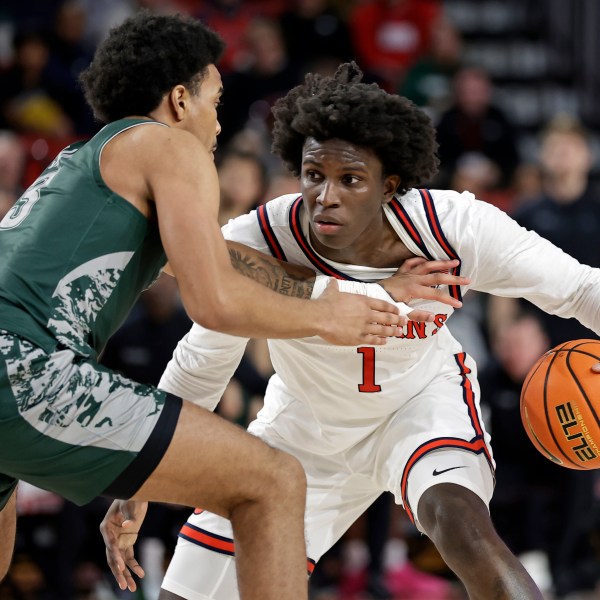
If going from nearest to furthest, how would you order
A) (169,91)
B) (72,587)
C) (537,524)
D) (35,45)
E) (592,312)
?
1. (169,91)
2. (592,312)
3. (72,587)
4. (537,524)
5. (35,45)

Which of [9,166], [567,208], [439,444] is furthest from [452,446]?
[9,166]

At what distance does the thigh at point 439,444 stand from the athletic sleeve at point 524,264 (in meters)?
0.48

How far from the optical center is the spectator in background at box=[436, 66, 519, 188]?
355 inches

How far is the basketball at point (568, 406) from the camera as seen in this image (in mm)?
3926

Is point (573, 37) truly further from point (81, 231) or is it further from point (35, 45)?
point (81, 231)

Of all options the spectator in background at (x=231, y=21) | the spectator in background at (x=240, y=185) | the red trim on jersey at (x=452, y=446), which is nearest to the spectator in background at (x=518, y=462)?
the spectator in background at (x=240, y=185)

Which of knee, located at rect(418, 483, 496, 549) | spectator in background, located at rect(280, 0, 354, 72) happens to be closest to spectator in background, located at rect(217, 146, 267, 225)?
spectator in background, located at rect(280, 0, 354, 72)

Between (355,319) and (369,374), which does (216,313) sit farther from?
(369,374)

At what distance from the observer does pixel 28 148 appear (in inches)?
316

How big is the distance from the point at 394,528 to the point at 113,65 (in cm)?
412

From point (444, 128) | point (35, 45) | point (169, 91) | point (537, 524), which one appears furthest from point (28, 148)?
point (169, 91)

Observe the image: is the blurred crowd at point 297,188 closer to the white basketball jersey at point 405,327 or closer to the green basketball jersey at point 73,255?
the white basketball jersey at point 405,327

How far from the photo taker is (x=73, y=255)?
3119 mm

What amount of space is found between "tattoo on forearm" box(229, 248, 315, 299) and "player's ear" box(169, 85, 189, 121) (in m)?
0.52
